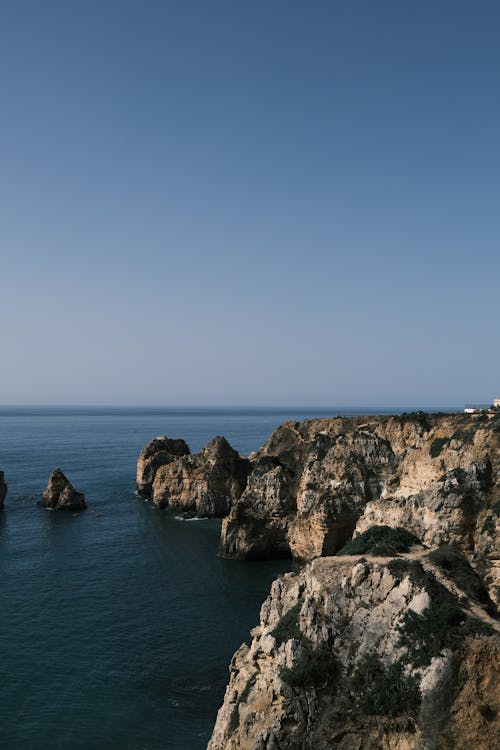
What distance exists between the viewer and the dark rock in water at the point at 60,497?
89.1 meters

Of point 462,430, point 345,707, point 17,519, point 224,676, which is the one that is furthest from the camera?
point 17,519

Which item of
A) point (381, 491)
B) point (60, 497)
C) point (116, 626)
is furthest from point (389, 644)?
point (60, 497)

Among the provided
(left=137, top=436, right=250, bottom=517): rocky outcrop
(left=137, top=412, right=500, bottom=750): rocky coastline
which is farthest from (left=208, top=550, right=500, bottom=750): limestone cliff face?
(left=137, top=436, right=250, bottom=517): rocky outcrop

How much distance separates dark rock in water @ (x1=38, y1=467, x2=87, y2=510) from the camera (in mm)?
89125

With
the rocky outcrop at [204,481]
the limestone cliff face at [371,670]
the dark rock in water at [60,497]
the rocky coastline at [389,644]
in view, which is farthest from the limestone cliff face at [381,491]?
the dark rock in water at [60,497]

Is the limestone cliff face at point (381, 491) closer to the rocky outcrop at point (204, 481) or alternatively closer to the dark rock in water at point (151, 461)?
the rocky outcrop at point (204, 481)

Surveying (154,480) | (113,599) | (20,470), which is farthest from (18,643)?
(20,470)

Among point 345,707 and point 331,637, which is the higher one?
point 331,637

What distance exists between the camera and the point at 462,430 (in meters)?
49.0

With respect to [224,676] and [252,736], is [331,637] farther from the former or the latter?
[224,676]

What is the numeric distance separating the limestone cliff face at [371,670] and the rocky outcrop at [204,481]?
60382 mm

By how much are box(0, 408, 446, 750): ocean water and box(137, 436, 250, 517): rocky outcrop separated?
4160 millimetres

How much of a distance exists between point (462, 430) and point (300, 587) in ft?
92.5

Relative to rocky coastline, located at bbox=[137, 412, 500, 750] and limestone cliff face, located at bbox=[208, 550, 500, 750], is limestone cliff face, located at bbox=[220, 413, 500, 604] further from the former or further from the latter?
limestone cliff face, located at bbox=[208, 550, 500, 750]
